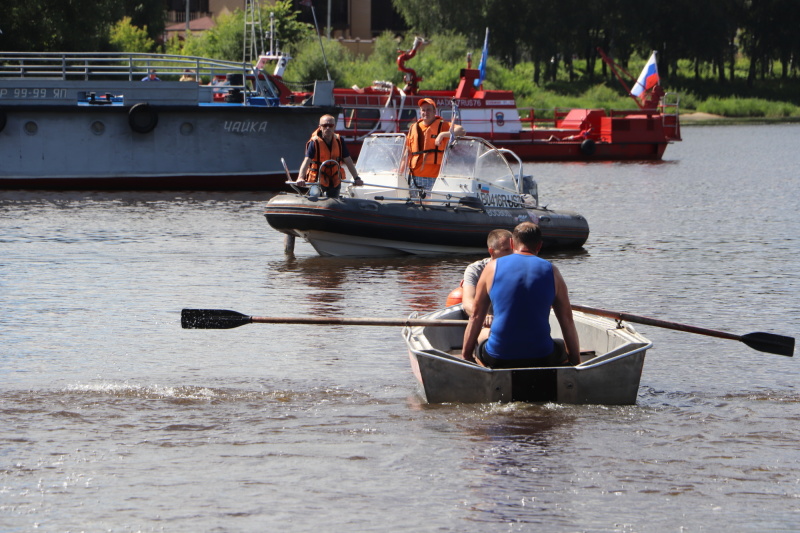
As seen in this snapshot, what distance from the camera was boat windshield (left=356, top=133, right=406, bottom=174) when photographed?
16734mm

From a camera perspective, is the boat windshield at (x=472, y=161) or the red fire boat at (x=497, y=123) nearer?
the boat windshield at (x=472, y=161)

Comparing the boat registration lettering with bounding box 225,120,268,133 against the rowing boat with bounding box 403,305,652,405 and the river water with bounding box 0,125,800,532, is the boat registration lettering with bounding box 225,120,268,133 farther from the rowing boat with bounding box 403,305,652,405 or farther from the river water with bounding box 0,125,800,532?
the rowing boat with bounding box 403,305,652,405

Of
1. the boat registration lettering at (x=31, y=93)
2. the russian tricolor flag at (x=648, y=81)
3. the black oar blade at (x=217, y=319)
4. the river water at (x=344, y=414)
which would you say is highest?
the russian tricolor flag at (x=648, y=81)

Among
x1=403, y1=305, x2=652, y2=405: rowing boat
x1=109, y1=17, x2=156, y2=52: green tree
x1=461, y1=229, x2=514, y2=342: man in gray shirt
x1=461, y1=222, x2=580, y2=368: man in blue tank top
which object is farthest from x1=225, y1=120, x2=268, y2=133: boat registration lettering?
x1=109, y1=17, x2=156, y2=52: green tree

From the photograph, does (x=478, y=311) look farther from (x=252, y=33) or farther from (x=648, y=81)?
(x=648, y=81)

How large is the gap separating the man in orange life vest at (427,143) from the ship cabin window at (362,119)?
18.8 metres

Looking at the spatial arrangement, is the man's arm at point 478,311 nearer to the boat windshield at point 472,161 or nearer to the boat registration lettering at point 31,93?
Result: the boat windshield at point 472,161

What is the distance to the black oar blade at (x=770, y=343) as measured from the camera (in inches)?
349

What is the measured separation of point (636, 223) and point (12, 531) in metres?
16.8

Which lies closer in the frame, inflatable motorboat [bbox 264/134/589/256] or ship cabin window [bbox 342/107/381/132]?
inflatable motorboat [bbox 264/134/589/256]

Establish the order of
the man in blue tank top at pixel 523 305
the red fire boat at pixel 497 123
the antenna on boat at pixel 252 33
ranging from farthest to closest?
the red fire boat at pixel 497 123
the antenna on boat at pixel 252 33
the man in blue tank top at pixel 523 305

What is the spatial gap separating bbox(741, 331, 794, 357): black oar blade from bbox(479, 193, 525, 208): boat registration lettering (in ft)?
25.0

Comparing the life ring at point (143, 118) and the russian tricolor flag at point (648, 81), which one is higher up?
the russian tricolor flag at point (648, 81)

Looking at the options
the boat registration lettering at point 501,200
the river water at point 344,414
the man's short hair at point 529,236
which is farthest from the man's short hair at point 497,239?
the boat registration lettering at point 501,200
